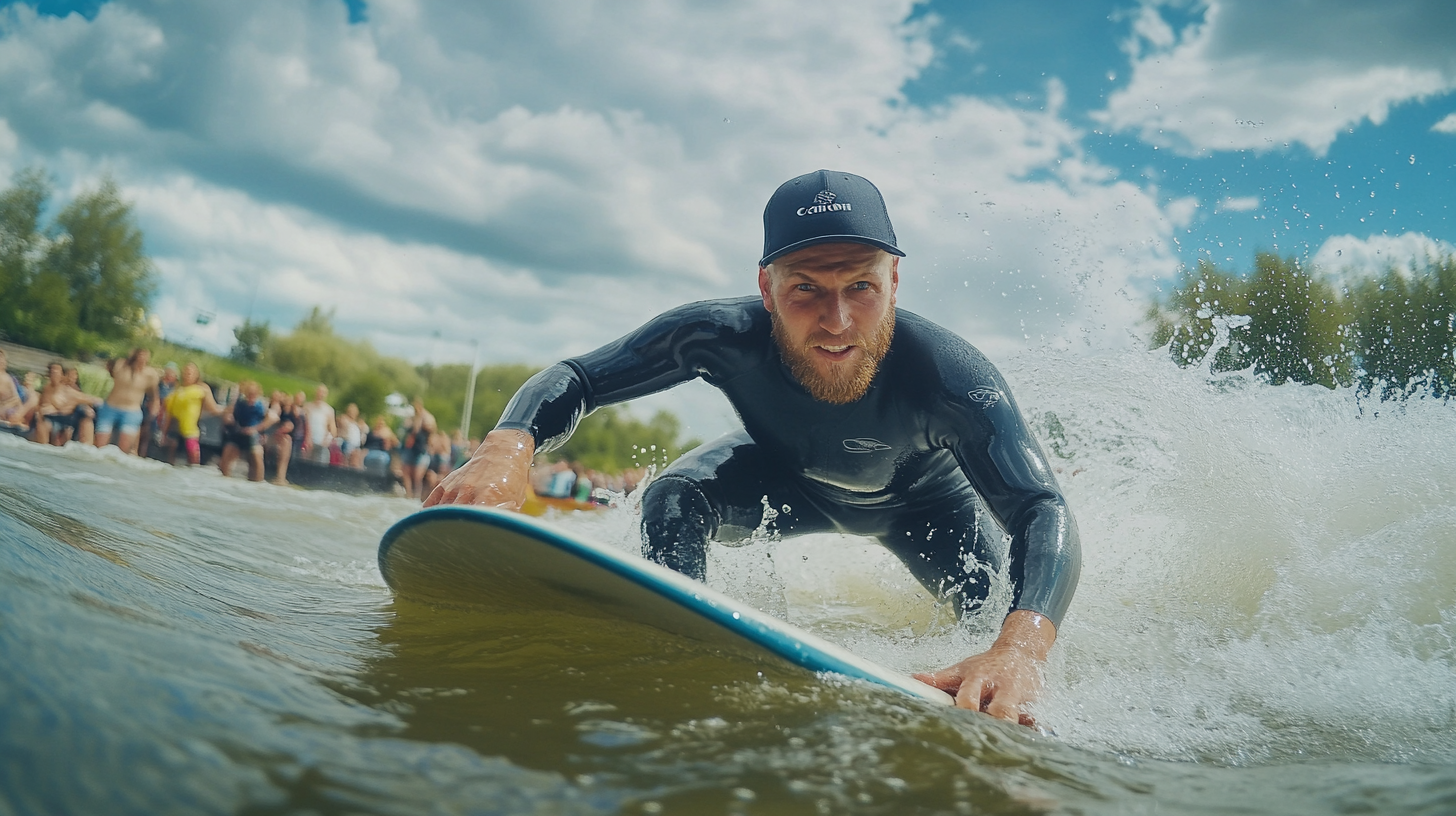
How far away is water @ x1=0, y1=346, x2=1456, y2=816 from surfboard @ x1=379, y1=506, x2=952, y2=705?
57 mm

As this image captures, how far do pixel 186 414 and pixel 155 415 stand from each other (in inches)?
28.8

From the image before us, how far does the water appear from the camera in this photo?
0.97 metres

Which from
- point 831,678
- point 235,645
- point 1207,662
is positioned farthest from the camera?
point 1207,662

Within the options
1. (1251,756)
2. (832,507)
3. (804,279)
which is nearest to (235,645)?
(804,279)

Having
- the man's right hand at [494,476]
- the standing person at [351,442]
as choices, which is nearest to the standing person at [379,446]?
the standing person at [351,442]

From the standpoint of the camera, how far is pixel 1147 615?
352cm

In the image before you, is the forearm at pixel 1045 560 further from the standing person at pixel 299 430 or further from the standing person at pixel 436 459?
the standing person at pixel 436 459

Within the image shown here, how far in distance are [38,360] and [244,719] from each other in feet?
119

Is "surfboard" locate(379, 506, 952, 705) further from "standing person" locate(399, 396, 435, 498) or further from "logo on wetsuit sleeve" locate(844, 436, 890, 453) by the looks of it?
"standing person" locate(399, 396, 435, 498)

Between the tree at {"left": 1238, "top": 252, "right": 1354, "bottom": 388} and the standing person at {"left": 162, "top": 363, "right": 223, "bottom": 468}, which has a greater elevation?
the tree at {"left": 1238, "top": 252, "right": 1354, "bottom": 388}

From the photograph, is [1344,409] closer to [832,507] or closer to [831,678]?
[832,507]

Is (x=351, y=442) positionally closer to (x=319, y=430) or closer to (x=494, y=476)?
(x=319, y=430)

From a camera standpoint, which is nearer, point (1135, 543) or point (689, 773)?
point (689, 773)

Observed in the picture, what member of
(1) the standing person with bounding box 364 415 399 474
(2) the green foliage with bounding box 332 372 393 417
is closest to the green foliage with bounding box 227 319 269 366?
(2) the green foliage with bounding box 332 372 393 417
